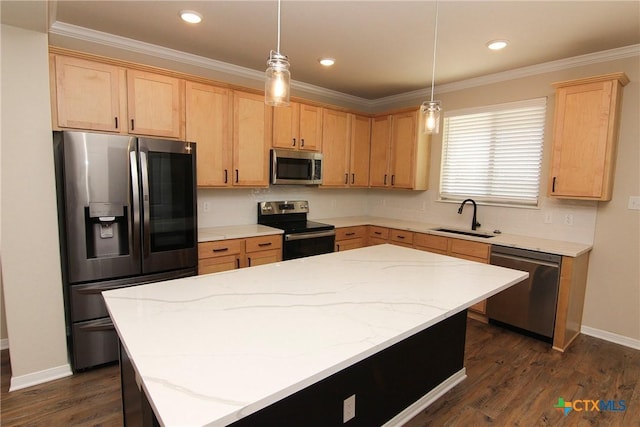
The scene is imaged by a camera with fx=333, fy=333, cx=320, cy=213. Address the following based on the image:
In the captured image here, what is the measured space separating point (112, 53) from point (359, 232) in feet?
10.5

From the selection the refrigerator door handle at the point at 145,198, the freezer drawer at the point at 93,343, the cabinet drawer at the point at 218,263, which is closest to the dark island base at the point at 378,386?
the freezer drawer at the point at 93,343

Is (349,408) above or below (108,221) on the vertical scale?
below

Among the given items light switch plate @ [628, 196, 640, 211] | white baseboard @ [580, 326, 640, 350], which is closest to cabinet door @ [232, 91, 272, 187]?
light switch plate @ [628, 196, 640, 211]

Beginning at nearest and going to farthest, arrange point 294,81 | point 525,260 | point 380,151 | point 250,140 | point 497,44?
point 497,44 < point 525,260 < point 250,140 < point 294,81 < point 380,151

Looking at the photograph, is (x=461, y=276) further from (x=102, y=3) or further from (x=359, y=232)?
(x=102, y=3)

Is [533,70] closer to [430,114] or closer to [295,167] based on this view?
[430,114]

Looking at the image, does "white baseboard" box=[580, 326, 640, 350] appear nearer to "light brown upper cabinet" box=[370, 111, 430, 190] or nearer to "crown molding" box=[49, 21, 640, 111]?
"light brown upper cabinet" box=[370, 111, 430, 190]

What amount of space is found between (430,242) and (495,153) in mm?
1250

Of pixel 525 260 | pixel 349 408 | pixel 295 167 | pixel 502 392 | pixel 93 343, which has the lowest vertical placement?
pixel 502 392

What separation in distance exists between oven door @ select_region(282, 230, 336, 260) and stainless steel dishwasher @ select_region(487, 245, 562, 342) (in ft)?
5.57

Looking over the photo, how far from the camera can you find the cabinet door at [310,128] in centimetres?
388

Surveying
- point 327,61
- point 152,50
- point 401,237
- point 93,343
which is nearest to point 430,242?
point 401,237

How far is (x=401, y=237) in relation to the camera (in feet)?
13.2

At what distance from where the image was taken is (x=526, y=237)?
3.44 metres
